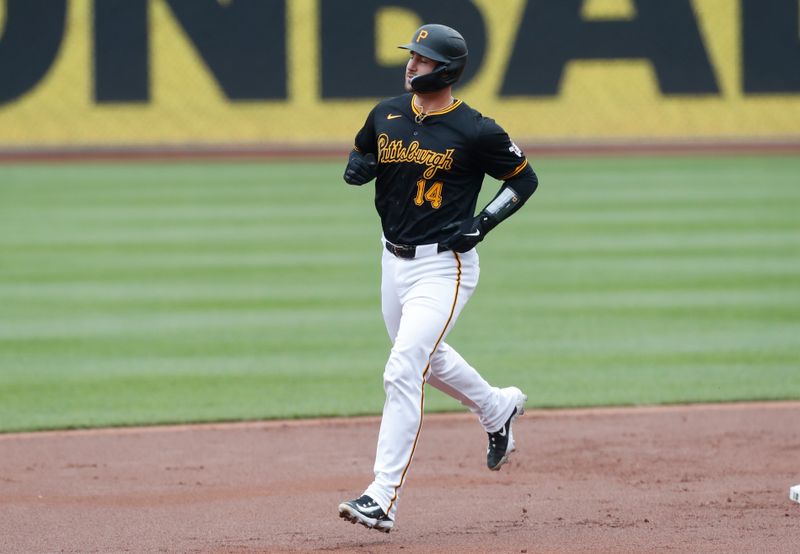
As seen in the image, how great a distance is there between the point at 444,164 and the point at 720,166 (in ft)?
50.6

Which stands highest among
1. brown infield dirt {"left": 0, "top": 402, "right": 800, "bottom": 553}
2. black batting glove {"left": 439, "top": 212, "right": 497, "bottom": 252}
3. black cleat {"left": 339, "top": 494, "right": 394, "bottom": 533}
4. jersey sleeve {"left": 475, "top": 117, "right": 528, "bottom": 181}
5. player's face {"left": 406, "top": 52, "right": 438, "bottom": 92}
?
player's face {"left": 406, "top": 52, "right": 438, "bottom": 92}

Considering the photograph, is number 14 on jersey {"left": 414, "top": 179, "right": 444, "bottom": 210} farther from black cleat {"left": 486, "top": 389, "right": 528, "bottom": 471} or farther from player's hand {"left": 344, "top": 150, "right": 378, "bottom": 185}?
black cleat {"left": 486, "top": 389, "right": 528, "bottom": 471}

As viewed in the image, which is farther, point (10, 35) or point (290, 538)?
point (10, 35)

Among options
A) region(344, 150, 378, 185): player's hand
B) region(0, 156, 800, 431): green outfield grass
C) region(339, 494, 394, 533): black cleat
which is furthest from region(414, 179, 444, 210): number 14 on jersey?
region(0, 156, 800, 431): green outfield grass

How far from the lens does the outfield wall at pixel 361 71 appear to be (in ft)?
75.2

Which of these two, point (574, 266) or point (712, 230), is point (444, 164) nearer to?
point (574, 266)

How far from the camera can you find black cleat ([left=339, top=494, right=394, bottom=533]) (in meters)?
5.34

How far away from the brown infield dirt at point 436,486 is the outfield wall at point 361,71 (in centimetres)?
1513

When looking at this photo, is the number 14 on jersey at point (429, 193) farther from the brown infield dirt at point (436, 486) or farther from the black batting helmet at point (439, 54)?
the brown infield dirt at point (436, 486)

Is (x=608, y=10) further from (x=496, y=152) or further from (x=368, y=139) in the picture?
(x=496, y=152)

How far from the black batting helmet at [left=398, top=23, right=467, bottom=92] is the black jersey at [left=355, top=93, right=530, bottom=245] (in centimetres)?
13

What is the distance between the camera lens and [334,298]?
11898 millimetres

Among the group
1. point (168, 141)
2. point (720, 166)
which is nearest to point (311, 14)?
point (168, 141)

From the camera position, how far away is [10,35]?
75.5ft
